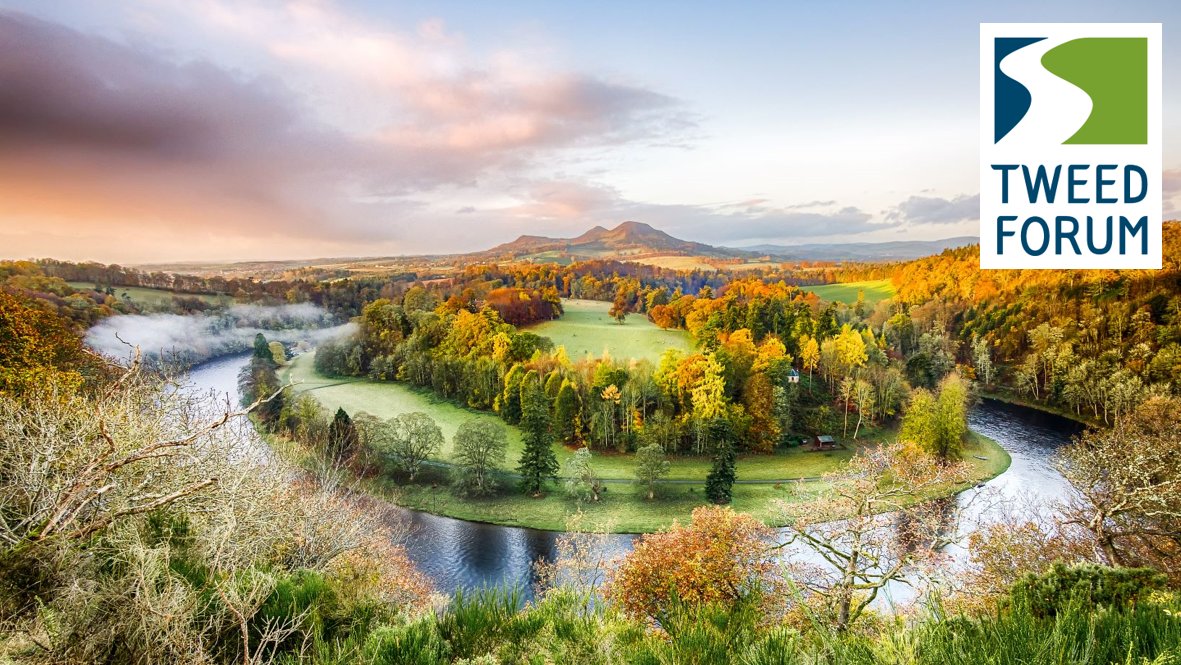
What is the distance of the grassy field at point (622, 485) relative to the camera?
2153 centimetres

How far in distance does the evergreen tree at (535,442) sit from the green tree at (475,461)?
1.30m

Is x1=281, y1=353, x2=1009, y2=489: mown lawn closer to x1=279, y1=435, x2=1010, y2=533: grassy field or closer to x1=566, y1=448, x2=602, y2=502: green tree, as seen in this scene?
x1=279, y1=435, x2=1010, y2=533: grassy field

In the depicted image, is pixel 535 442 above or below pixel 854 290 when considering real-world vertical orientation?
below

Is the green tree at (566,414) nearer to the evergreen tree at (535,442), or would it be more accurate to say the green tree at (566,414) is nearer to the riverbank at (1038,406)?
the evergreen tree at (535,442)

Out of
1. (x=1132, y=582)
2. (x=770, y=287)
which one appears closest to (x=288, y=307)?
(x=770, y=287)

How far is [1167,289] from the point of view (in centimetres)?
2528

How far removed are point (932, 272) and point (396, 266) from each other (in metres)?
36.2

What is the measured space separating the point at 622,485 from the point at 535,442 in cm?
447

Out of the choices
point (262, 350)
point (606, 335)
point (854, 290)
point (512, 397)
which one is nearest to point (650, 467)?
point (512, 397)

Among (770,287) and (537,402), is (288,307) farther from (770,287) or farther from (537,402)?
(770,287)

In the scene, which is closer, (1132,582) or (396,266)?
(1132,582)

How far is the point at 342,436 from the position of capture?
24.3 meters

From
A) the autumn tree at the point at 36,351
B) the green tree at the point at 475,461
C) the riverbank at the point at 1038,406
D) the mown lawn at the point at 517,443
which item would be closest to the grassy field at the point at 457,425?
the mown lawn at the point at 517,443

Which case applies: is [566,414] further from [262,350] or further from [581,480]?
[262,350]
